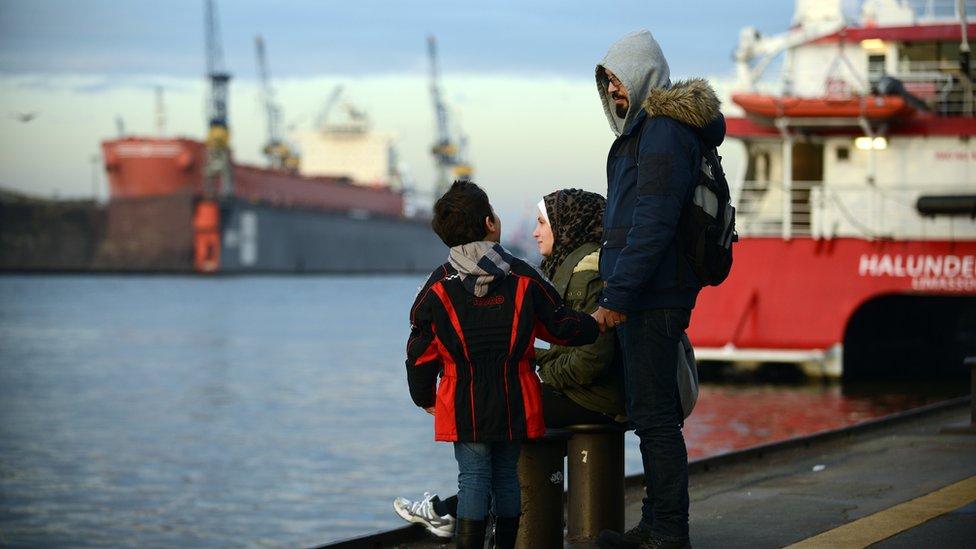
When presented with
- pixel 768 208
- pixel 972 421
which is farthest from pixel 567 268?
pixel 768 208

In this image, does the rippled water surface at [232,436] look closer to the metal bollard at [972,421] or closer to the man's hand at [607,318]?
the metal bollard at [972,421]

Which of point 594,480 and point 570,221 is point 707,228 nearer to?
point 570,221

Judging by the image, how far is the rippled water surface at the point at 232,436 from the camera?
12055mm

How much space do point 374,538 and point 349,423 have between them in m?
14.9

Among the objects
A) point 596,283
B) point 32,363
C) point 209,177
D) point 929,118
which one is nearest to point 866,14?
point 929,118

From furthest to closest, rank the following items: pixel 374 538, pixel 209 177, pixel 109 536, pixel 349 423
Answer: pixel 209 177 → pixel 349 423 → pixel 109 536 → pixel 374 538

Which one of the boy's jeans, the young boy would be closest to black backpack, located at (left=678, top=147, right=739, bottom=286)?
the young boy

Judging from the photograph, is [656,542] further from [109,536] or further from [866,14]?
[866,14]

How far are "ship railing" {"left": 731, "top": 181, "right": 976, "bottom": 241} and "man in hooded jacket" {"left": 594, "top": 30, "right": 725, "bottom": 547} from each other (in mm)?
13911

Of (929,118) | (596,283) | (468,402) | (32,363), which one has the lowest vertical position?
(32,363)

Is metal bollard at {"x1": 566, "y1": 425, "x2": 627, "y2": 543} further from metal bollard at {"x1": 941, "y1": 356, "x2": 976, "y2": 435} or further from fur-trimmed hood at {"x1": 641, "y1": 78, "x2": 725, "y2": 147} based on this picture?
metal bollard at {"x1": 941, "y1": 356, "x2": 976, "y2": 435}

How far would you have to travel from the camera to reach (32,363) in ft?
112

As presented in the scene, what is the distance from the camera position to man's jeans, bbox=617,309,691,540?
4.61 m

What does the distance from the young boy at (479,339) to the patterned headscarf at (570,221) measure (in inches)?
21.0
